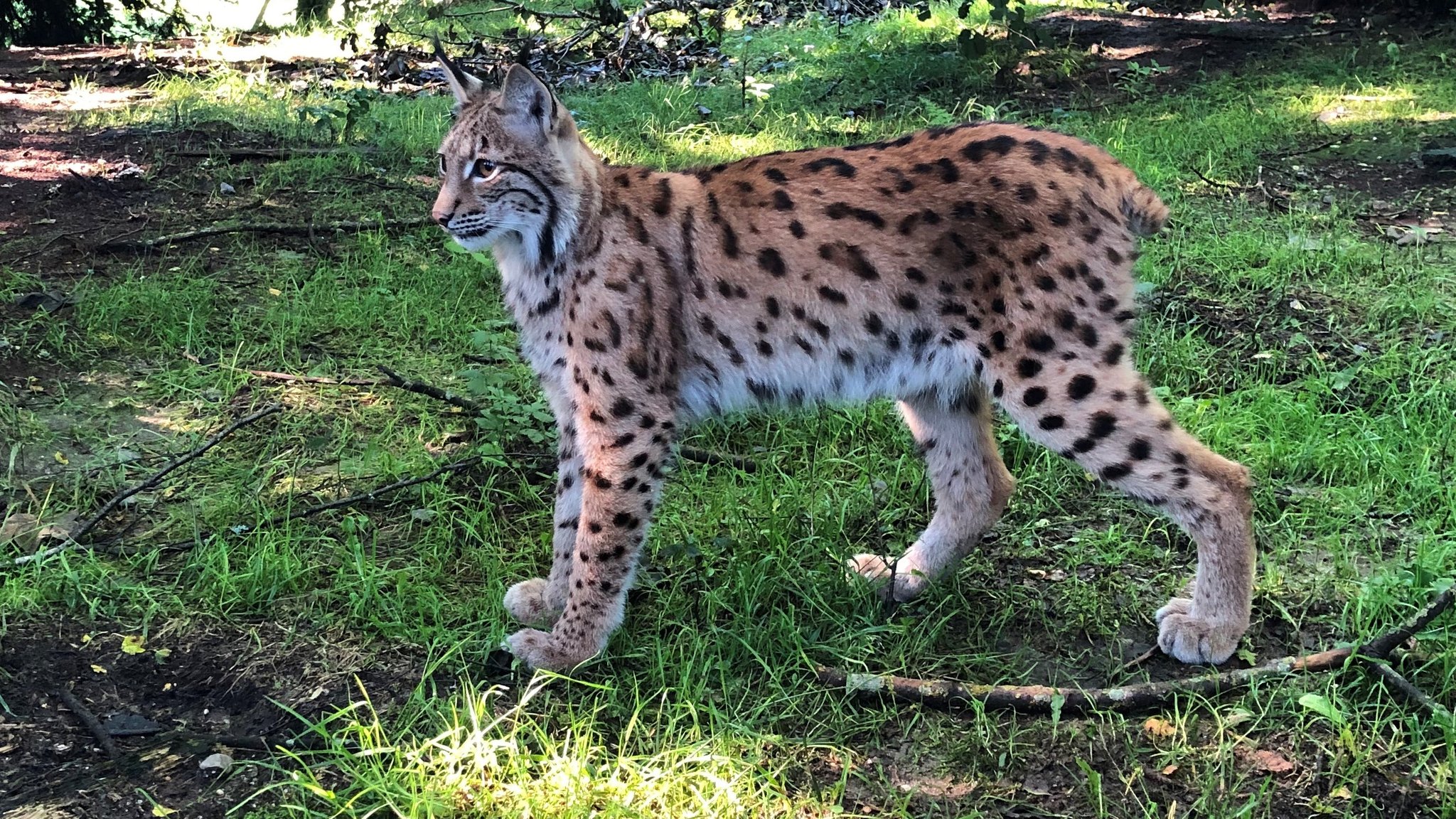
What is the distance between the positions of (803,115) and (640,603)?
5.61 meters

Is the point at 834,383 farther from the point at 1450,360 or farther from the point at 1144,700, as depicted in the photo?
the point at 1450,360

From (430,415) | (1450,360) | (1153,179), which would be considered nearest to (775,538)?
(430,415)

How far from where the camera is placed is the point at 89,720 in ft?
10.9

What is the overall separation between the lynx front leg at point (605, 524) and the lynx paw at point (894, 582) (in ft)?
2.65

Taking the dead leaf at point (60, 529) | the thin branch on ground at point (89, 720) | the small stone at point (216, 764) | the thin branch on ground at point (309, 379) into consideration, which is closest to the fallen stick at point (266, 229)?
the thin branch on ground at point (309, 379)

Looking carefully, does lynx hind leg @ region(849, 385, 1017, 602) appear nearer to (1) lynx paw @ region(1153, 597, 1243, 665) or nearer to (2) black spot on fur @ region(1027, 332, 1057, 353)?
(2) black spot on fur @ region(1027, 332, 1057, 353)

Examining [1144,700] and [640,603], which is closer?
[1144,700]

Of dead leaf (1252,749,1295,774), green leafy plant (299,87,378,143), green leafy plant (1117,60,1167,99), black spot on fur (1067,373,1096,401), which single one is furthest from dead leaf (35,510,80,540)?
green leafy plant (1117,60,1167,99)

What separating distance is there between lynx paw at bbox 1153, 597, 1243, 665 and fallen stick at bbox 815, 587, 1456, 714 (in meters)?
0.11

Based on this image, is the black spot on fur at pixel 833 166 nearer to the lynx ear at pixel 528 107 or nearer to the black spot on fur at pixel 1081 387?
the lynx ear at pixel 528 107

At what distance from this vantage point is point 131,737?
3.30 meters

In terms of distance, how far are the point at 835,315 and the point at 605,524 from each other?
1.02 metres

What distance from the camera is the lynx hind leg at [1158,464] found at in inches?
141

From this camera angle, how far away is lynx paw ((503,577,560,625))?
3957 millimetres
